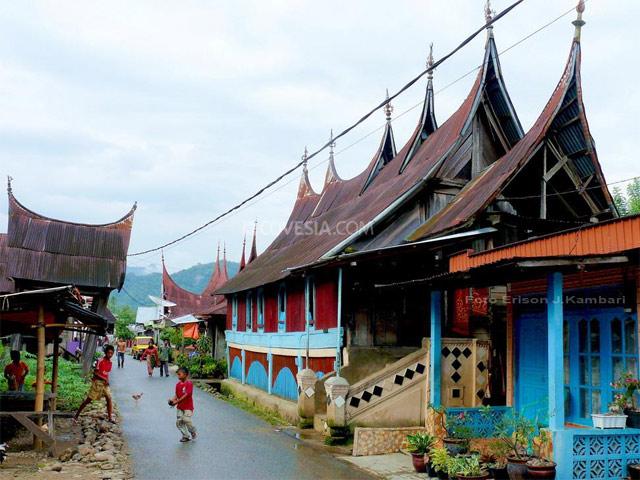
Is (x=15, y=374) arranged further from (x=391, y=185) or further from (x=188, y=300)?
(x=188, y=300)

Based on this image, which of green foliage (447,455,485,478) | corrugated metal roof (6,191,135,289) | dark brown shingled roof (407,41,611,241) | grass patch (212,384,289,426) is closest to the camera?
green foliage (447,455,485,478)

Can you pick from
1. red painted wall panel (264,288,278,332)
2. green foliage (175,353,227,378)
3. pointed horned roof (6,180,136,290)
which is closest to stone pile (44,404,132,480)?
red painted wall panel (264,288,278,332)

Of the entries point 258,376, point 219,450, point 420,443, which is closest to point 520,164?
point 420,443

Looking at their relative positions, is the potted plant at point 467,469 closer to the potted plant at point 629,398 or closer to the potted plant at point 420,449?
the potted plant at point 420,449

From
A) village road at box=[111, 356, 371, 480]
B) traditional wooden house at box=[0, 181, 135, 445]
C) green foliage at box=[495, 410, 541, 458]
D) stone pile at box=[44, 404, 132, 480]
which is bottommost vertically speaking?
village road at box=[111, 356, 371, 480]

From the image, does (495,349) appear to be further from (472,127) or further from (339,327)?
(472,127)

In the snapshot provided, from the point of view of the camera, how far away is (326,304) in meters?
16.4

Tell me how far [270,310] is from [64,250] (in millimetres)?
7242

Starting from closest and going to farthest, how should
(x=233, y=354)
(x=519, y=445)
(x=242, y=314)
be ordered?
(x=519, y=445), (x=242, y=314), (x=233, y=354)

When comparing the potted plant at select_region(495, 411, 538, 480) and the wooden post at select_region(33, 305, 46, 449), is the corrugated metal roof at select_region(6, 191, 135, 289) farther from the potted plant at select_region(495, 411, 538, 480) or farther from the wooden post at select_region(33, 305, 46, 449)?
the potted plant at select_region(495, 411, 538, 480)

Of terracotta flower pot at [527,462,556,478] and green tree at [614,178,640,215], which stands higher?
green tree at [614,178,640,215]

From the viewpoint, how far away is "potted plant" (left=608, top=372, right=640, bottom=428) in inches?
329

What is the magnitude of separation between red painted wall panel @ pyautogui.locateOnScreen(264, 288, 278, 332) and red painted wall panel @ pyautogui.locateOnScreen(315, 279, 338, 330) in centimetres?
415

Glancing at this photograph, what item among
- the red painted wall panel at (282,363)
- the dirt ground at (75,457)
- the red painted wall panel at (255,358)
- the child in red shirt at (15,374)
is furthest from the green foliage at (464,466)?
the red painted wall panel at (255,358)
